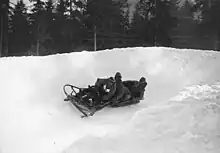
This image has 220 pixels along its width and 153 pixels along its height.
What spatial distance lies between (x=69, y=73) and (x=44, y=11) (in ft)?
53.7

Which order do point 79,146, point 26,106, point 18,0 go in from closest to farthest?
point 79,146 < point 26,106 < point 18,0

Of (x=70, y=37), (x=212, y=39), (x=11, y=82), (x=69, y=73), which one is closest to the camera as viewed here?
(x=11, y=82)

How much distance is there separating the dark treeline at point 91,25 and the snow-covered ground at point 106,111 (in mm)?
11026

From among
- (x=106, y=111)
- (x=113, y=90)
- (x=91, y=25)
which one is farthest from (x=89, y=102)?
(x=91, y=25)

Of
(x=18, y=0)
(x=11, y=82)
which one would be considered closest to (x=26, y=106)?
(x=11, y=82)

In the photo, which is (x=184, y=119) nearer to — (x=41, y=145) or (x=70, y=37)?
(x=41, y=145)

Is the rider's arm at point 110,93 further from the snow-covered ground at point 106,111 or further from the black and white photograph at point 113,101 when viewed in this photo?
the snow-covered ground at point 106,111

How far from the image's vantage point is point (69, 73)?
31.7 ft

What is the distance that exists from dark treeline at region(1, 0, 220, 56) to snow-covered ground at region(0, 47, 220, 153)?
36.2 ft

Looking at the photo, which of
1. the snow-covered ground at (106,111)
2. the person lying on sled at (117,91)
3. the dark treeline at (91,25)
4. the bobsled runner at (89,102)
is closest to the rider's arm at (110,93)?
the person lying on sled at (117,91)

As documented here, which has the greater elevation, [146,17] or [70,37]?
[146,17]

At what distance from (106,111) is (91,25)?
16481mm

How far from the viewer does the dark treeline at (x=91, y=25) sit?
22594 mm

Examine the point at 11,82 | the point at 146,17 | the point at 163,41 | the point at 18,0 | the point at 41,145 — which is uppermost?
the point at 18,0
